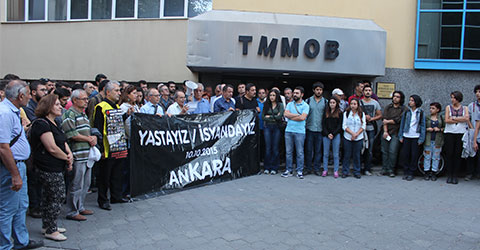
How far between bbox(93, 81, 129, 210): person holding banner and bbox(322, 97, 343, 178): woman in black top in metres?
4.72

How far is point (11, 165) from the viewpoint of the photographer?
4.30 m

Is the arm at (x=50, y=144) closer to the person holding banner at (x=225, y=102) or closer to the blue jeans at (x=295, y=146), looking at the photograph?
the person holding banner at (x=225, y=102)

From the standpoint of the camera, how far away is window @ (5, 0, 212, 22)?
478 inches

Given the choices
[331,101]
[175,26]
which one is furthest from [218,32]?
[331,101]

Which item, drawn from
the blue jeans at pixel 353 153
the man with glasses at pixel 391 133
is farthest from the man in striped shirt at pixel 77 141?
the man with glasses at pixel 391 133

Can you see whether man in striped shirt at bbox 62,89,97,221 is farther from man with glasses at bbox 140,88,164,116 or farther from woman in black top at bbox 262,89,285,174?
woman in black top at bbox 262,89,285,174

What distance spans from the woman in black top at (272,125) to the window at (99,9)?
4.27m

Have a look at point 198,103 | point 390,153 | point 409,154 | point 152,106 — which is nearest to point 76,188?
point 152,106

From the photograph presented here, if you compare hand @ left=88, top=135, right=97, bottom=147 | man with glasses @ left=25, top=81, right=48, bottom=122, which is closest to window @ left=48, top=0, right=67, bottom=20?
man with glasses @ left=25, top=81, right=48, bottom=122

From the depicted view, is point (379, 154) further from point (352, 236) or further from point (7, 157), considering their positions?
point (7, 157)

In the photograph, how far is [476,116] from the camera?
8906mm

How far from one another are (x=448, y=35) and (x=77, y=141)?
1025cm

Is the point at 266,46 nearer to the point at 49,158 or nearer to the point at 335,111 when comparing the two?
the point at 335,111

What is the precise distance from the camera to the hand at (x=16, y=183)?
4348 millimetres
